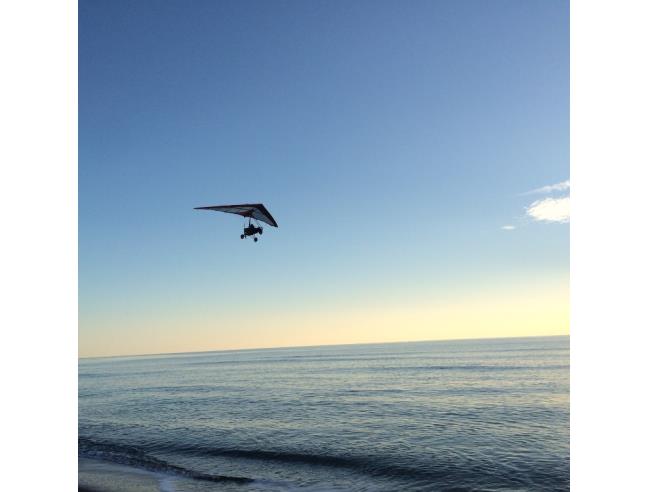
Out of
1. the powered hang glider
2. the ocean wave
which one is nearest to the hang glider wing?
the powered hang glider

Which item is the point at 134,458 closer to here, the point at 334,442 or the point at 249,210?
the point at 334,442

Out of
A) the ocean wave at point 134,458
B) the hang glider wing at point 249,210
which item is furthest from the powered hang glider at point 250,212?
the ocean wave at point 134,458

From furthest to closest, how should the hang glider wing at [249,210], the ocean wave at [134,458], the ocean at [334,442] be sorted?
1. the hang glider wing at [249,210]
2. the ocean wave at [134,458]
3. the ocean at [334,442]

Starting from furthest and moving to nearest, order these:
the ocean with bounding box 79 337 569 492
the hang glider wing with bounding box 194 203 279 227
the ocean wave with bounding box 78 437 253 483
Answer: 1. the hang glider wing with bounding box 194 203 279 227
2. the ocean wave with bounding box 78 437 253 483
3. the ocean with bounding box 79 337 569 492

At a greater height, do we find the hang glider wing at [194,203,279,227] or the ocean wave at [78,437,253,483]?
the hang glider wing at [194,203,279,227]

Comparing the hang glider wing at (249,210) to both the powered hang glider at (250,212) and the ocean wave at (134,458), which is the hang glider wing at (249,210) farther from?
the ocean wave at (134,458)

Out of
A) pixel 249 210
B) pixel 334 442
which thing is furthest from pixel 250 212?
pixel 334 442

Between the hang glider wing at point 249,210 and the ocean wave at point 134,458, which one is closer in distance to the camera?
the ocean wave at point 134,458

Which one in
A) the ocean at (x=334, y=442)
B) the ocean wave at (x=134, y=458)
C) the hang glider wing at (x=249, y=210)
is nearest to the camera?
the ocean at (x=334, y=442)

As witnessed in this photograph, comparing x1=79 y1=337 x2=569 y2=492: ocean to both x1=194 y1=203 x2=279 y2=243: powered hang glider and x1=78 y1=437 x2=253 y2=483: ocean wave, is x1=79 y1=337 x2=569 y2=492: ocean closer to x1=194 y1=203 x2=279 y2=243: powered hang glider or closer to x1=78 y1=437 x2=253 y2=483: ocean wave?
x1=78 y1=437 x2=253 y2=483: ocean wave
